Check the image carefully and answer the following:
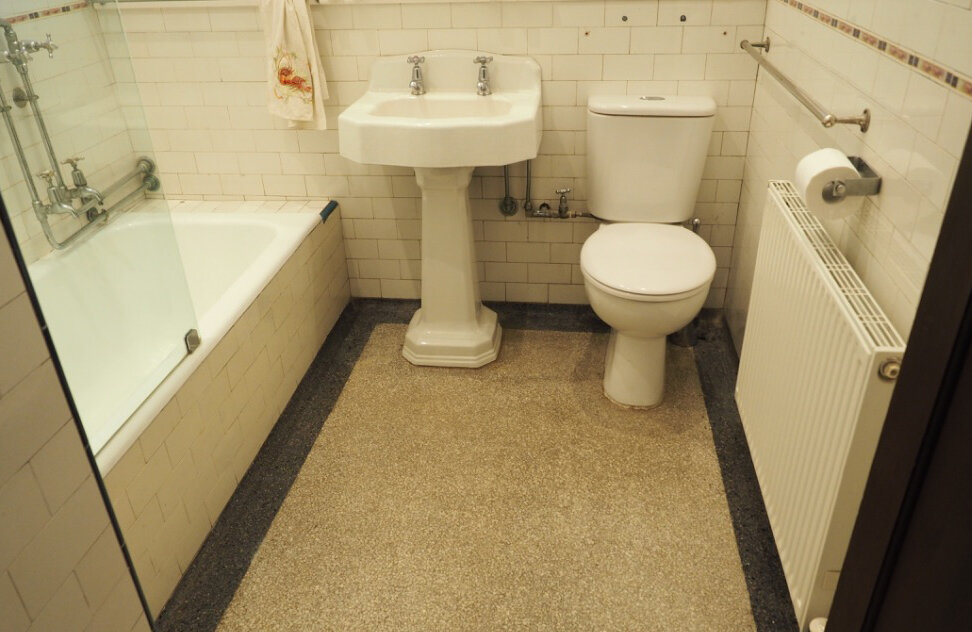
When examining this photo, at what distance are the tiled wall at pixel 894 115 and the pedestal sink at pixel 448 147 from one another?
2.57 feet

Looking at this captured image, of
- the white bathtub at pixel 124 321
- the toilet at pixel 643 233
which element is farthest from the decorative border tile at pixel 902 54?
the white bathtub at pixel 124 321

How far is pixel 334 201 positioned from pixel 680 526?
1.72 metres

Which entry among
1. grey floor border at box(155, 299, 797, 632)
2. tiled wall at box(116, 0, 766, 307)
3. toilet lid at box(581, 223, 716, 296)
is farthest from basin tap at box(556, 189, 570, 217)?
grey floor border at box(155, 299, 797, 632)

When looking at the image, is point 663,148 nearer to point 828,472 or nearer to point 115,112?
point 828,472

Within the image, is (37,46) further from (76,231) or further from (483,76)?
(483,76)

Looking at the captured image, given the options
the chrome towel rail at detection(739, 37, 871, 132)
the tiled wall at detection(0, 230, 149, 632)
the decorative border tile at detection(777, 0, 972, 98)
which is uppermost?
the decorative border tile at detection(777, 0, 972, 98)

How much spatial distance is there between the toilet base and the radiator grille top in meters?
0.66

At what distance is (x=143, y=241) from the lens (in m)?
1.86

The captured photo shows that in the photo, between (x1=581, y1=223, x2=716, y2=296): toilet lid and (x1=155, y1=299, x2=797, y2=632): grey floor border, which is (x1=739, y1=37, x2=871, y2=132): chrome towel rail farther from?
(x1=155, y1=299, x2=797, y2=632): grey floor border

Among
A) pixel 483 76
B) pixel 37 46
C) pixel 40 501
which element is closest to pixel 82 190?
pixel 37 46

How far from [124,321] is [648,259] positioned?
1439 mm

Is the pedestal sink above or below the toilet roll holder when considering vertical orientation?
below

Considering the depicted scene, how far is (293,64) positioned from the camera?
2.47 metres

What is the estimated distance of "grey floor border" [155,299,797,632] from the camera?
5.63 feet
